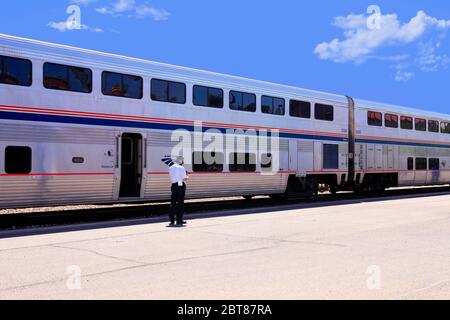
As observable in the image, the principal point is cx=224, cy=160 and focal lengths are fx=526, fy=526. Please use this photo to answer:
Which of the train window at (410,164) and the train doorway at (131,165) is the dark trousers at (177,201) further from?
the train window at (410,164)

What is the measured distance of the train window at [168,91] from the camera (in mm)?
14281

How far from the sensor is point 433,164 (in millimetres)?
26875

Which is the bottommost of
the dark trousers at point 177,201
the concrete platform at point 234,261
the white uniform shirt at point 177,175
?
the concrete platform at point 234,261

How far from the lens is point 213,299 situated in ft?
18.6

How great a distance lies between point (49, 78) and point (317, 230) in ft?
22.8

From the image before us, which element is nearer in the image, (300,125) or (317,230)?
(317,230)

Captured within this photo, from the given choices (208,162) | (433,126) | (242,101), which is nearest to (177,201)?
(208,162)

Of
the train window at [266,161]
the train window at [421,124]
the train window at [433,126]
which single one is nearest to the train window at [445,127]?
the train window at [433,126]

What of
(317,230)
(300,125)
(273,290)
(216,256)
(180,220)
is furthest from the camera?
(300,125)

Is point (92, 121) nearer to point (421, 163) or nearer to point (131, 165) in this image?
point (131, 165)

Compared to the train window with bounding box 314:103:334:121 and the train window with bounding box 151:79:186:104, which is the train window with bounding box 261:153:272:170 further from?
the train window with bounding box 151:79:186:104

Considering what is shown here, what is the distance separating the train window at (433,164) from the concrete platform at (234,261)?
1470cm
